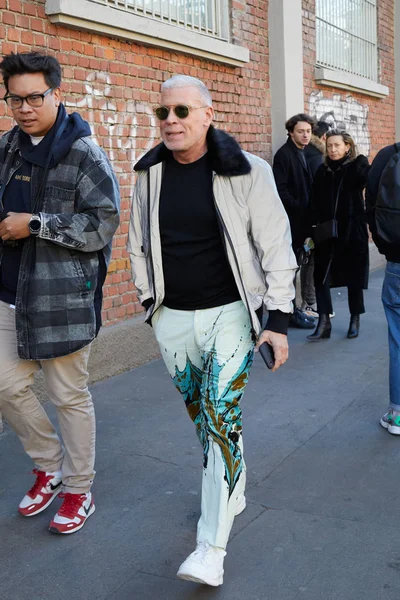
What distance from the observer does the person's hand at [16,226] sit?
3338 millimetres

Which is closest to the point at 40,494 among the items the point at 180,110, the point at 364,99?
the point at 180,110

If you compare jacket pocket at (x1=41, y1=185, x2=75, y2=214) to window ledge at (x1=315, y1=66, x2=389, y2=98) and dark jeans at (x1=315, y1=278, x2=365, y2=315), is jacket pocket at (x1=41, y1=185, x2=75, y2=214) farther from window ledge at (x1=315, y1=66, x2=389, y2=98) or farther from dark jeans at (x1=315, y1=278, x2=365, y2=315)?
window ledge at (x1=315, y1=66, x2=389, y2=98)

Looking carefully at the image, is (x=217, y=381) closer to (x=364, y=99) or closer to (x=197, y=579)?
(x=197, y=579)

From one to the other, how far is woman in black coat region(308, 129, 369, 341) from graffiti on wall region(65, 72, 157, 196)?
5.37 ft

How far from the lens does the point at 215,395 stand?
10.6 feet

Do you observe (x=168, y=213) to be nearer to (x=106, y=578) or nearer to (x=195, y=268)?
(x=195, y=268)

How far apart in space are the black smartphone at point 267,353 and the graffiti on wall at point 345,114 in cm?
776

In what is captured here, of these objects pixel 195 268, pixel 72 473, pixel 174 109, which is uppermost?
pixel 174 109

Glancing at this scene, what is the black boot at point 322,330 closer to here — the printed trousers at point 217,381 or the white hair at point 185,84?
the printed trousers at point 217,381

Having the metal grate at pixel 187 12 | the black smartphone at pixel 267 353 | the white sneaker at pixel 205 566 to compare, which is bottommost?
the white sneaker at pixel 205 566

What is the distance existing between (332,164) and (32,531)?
468 cm

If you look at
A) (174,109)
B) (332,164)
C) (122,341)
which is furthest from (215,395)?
(332,164)

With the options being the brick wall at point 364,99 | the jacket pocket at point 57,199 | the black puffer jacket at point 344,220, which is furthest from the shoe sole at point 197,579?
the brick wall at point 364,99

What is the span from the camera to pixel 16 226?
10.9 feet
